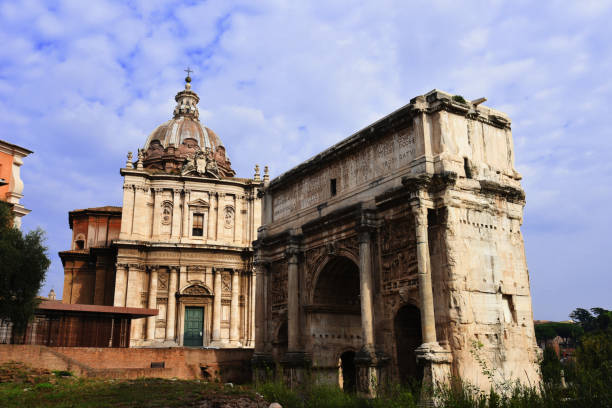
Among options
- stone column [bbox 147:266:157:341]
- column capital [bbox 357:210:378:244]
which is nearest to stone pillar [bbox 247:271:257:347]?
stone column [bbox 147:266:157:341]

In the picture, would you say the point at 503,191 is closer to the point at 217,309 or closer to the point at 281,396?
the point at 281,396

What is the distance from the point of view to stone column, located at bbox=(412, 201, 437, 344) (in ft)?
56.1

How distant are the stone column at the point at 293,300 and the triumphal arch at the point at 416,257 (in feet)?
0.15

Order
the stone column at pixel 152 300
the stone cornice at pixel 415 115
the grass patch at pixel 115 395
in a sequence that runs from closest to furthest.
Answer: the grass patch at pixel 115 395
the stone cornice at pixel 415 115
the stone column at pixel 152 300

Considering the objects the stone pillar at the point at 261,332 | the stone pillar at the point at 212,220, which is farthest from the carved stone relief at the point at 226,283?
the stone pillar at the point at 261,332

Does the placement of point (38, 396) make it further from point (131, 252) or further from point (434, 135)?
point (131, 252)

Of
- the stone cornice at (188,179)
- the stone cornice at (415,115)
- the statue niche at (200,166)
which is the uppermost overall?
the statue niche at (200,166)

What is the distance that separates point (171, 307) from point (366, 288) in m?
19.2

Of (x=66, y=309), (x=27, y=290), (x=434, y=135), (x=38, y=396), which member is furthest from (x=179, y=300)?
(x=434, y=135)

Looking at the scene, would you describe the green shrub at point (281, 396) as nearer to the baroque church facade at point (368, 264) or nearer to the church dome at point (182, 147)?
the baroque church facade at point (368, 264)

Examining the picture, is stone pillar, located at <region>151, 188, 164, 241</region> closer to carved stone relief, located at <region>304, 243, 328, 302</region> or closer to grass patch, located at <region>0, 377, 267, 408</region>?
carved stone relief, located at <region>304, 243, 328, 302</region>

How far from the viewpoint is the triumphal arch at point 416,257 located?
17.5 meters

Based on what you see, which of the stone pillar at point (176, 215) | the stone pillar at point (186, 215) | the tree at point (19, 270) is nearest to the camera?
the tree at point (19, 270)

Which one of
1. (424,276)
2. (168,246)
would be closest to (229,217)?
(168,246)
